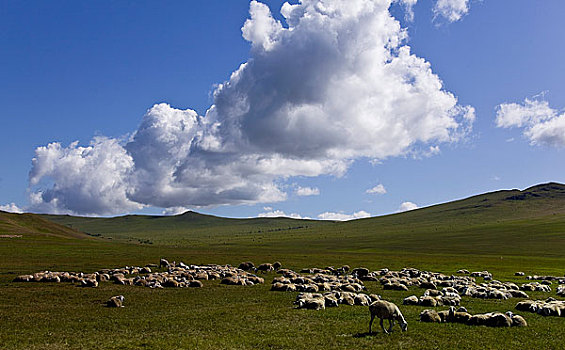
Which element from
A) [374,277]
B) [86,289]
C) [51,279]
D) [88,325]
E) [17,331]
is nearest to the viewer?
[17,331]

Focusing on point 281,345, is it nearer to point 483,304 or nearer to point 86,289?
point 483,304

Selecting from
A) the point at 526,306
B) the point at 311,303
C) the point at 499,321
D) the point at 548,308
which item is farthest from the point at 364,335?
the point at 526,306

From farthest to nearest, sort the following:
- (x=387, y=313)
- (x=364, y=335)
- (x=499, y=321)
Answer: (x=499, y=321) < (x=387, y=313) < (x=364, y=335)

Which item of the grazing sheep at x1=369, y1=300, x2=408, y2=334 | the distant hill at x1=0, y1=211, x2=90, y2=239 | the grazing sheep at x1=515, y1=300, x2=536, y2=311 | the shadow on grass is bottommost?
the shadow on grass

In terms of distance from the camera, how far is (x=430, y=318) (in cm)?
2045

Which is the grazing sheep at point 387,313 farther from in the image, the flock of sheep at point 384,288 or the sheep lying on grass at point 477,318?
the sheep lying on grass at point 477,318

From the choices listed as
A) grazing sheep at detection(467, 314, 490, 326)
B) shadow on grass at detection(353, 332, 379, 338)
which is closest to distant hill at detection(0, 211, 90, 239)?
shadow on grass at detection(353, 332, 379, 338)

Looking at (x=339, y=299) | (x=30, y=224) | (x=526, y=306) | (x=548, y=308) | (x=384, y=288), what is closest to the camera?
(x=548, y=308)

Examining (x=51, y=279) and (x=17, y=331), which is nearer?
(x=17, y=331)

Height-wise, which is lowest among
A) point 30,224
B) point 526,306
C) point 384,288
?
point 384,288

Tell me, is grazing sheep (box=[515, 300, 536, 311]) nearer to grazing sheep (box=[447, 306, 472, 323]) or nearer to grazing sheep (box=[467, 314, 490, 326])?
grazing sheep (box=[467, 314, 490, 326])

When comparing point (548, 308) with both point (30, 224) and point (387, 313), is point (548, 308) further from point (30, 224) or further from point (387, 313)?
point (30, 224)

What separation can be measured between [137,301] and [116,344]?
458 inches

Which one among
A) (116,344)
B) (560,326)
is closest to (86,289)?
(116,344)
